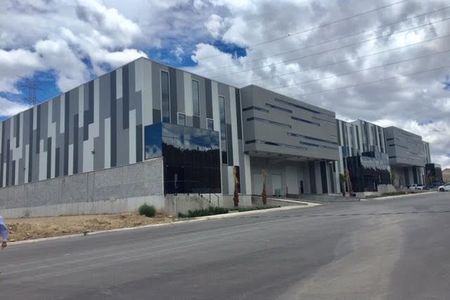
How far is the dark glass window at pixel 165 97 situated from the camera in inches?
1898

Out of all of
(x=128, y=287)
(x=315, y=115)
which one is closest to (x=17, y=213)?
(x=315, y=115)

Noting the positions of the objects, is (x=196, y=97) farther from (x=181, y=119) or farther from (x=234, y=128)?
(x=234, y=128)

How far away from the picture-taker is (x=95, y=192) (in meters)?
47.2

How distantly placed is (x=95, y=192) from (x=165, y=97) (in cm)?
1191

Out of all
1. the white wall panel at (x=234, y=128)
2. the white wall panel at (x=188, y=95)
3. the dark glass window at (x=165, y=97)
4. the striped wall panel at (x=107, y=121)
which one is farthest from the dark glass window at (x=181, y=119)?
the white wall panel at (x=234, y=128)

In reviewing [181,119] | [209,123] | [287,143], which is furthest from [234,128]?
[287,143]

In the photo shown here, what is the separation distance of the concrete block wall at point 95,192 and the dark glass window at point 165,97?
22.3 ft

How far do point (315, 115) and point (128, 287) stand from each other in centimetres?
6720

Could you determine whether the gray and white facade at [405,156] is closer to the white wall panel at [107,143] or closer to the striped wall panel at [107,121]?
the striped wall panel at [107,121]

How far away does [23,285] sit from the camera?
936 centimetres

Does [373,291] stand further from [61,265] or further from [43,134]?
[43,134]

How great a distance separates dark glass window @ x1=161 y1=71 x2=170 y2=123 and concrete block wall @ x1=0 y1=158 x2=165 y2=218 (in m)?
6.81

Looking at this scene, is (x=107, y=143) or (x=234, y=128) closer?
(x=107, y=143)

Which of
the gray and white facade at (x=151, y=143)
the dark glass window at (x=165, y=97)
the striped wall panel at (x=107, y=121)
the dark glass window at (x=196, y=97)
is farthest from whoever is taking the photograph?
the dark glass window at (x=196, y=97)
